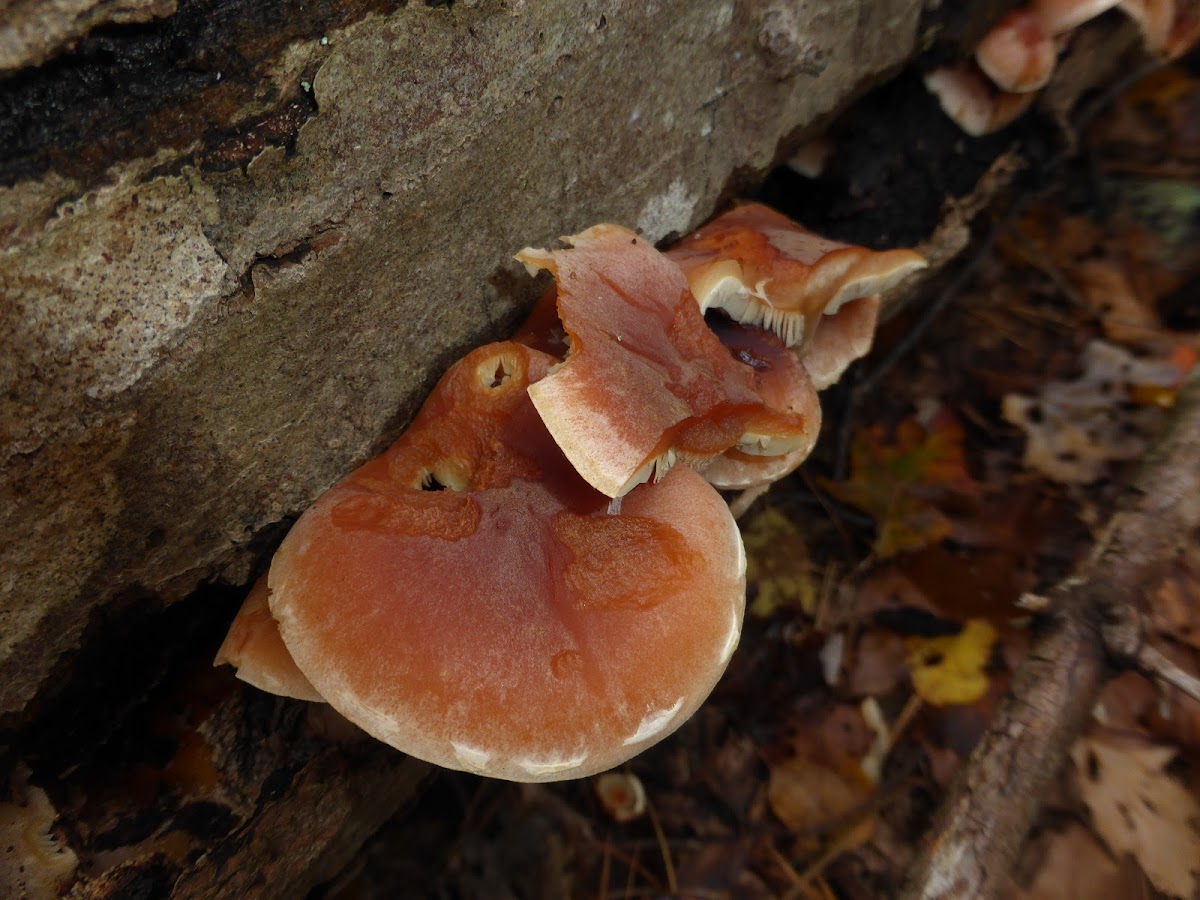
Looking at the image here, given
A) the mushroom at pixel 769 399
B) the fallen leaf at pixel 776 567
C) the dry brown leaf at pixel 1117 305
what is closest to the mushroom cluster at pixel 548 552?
the mushroom at pixel 769 399

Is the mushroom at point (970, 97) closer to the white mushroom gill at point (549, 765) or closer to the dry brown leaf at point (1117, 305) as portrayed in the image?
the dry brown leaf at point (1117, 305)

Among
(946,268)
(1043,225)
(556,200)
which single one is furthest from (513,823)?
(1043,225)

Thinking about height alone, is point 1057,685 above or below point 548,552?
below

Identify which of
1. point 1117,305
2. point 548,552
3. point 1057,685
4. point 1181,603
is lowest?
point 1181,603

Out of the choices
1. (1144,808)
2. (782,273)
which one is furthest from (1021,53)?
(1144,808)

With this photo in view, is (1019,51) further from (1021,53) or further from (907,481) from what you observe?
(907,481)

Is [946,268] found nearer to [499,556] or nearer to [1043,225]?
[1043,225]
